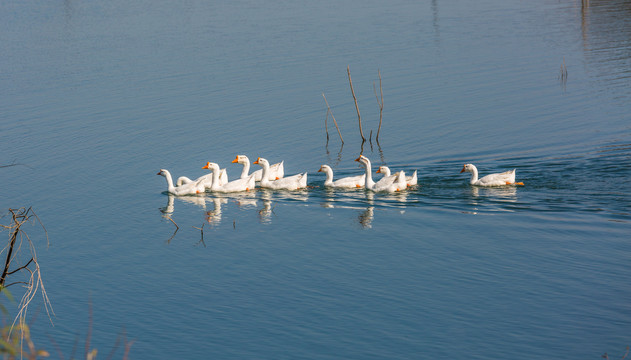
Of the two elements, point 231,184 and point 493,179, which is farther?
point 231,184

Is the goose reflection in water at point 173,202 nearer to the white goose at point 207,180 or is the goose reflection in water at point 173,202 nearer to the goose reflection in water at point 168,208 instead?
the goose reflection in water at point 168,208

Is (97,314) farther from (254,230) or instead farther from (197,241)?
(254,230)

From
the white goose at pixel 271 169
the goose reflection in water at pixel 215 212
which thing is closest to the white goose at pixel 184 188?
the goose reflection in water at pixel 215 212

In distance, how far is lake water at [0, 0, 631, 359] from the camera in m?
14.3

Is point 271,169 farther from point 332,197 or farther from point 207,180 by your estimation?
point 332,197

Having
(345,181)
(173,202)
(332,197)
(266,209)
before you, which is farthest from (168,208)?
(345,181)

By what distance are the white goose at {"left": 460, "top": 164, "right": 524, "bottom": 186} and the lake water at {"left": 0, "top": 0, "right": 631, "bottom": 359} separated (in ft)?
1.13

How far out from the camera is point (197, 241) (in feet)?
65.0

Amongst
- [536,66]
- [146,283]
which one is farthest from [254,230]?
[536,66]

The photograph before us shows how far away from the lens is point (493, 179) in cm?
2180

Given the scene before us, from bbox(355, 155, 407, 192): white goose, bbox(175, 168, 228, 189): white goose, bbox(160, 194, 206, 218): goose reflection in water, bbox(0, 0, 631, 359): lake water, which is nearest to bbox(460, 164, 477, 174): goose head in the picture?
bbox(0, 0, 631, 359): lake water

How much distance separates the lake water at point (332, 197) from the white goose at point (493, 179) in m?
0.35

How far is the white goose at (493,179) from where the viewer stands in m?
21.5

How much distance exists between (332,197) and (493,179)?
5201 mm
